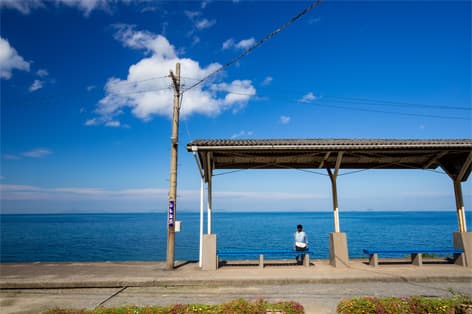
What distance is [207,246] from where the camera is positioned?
32.3ft

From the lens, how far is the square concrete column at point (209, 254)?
9758 mm

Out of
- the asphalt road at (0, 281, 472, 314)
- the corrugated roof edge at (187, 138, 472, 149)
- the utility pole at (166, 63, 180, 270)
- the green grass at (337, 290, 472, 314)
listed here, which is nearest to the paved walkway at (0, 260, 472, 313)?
the asphalt road at (0, 281, 472, 314)

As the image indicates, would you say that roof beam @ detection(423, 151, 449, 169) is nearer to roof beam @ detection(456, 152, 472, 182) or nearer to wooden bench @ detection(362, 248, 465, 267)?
roof beam @ detection(456, 152, 472, 182)

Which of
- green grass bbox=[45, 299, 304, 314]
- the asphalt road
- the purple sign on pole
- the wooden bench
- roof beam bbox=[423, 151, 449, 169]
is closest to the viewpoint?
green grass bbox=[45, 299, 304, 314]

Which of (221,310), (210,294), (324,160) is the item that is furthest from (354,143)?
(221,310)

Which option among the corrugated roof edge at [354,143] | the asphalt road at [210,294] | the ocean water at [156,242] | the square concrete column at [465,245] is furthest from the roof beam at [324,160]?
the ocean water at [156,242]

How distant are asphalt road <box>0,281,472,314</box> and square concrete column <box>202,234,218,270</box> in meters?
1.75

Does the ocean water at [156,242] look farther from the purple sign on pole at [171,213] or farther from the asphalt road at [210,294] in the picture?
the asphalt road at [210,294]

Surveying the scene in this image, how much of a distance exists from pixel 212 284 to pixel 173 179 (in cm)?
390

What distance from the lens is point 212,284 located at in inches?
322

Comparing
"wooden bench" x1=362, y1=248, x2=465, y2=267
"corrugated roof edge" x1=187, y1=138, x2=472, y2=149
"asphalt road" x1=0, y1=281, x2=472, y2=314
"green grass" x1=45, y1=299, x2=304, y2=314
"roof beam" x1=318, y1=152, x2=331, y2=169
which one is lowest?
"asphalt road" x1=0, y1=281, x2=472, y2=314

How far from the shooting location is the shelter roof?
969 cm

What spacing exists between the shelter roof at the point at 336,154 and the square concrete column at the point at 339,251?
8.79 feet

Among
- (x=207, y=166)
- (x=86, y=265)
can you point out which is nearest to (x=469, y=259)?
(x=207, y=166)
